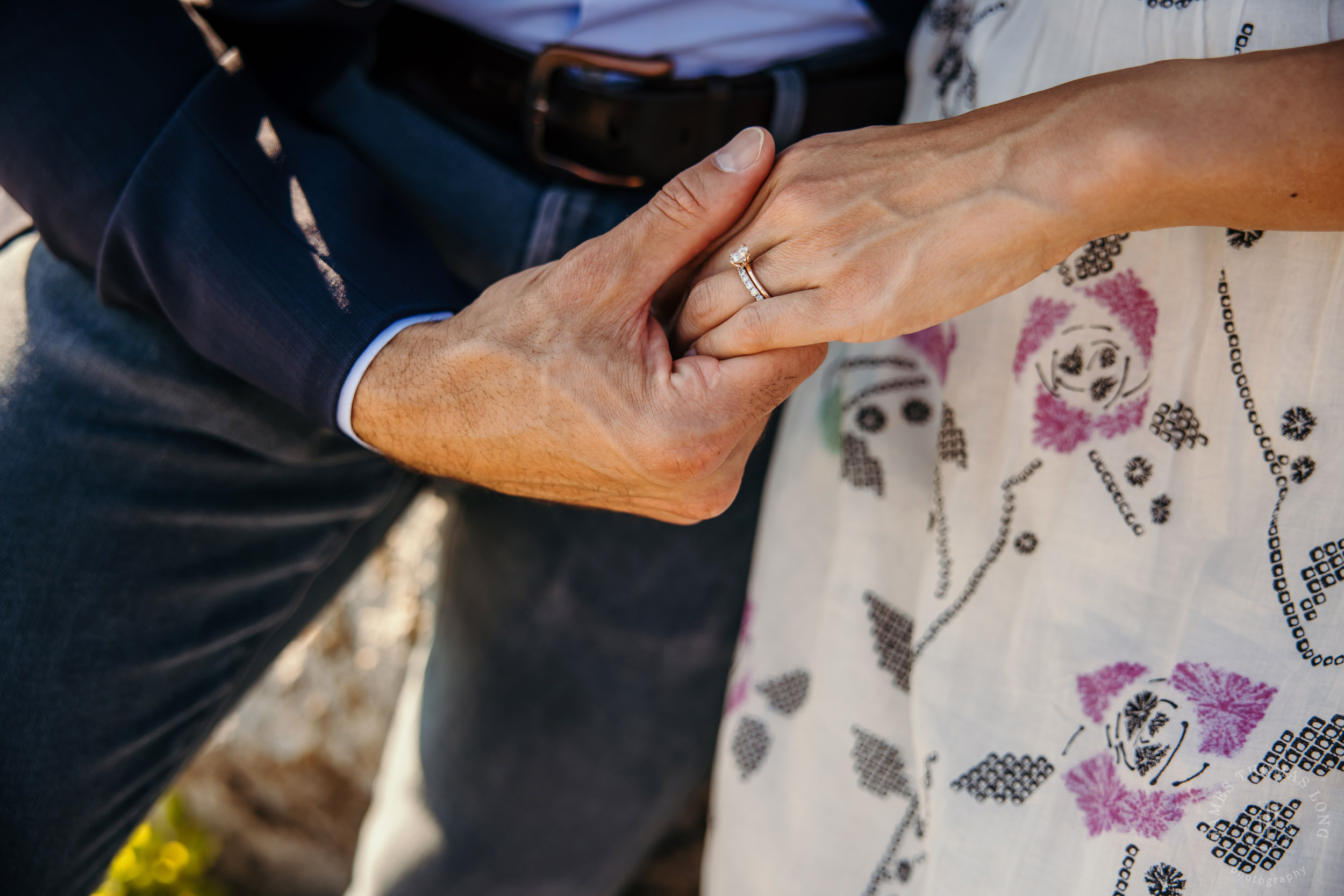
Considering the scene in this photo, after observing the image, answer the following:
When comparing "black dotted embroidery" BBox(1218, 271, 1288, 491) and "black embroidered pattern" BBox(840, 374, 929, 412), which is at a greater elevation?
"black dotted embroidery" BBox(1218, 271, 1288, 491)

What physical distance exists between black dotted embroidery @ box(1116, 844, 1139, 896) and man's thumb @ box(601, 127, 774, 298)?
0.62 metres

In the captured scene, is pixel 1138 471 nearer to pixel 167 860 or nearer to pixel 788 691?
pixel 788 691

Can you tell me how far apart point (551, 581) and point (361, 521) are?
278 mm

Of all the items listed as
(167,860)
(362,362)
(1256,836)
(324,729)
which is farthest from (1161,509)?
(167,860)

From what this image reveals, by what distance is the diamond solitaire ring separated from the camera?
683mm

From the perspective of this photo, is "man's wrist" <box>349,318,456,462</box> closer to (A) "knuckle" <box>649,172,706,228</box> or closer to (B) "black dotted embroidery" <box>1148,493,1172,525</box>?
(A) "knuckle" <box>649,172,706,228</box>

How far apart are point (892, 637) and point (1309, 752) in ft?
1.20

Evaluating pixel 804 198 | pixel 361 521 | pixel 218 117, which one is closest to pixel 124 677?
pixel 361 521

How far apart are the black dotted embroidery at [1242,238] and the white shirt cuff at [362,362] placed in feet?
2.30

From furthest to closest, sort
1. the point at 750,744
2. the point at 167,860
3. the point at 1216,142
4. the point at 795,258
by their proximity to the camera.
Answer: the point at 167,860 < the point at 750,744 < the point at 795,258 < the point at 1216,142

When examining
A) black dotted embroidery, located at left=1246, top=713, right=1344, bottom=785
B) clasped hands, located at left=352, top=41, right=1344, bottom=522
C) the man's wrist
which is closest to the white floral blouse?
black dotted embroidery, located at left=1246, top=713, right=1344, bottom=785

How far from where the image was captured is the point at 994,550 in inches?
30.7

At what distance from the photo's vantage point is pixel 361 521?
1.12 meters

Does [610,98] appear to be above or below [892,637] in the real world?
above
